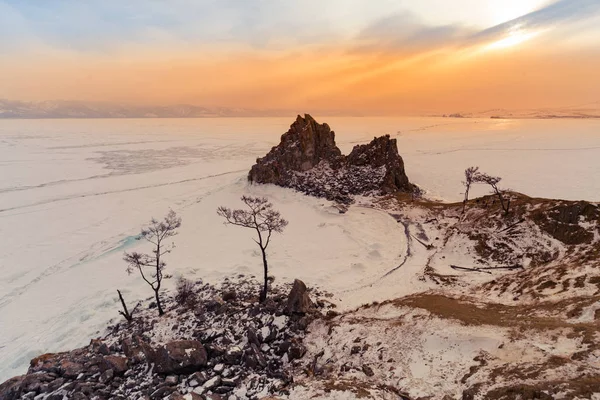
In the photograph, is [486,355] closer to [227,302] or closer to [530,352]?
[530,352]

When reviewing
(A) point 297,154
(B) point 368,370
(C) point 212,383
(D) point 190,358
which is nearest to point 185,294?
(D) point 190,358

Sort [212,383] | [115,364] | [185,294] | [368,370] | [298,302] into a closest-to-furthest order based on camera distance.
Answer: [368,370], [212,383], [115,364], [298,302], [185,294]

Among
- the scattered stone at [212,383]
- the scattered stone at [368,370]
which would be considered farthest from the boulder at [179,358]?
the scattered stone at [368,370]

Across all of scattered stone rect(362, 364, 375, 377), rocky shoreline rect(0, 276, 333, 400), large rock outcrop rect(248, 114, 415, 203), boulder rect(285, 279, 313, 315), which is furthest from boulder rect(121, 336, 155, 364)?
large rock outcrop rect(248, 114, 415, 203)

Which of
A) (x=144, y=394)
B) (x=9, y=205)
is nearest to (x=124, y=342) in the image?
(x=144, y=394)

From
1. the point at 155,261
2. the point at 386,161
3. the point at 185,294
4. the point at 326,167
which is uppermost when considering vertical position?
the point at 386,161

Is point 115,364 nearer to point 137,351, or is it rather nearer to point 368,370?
point 137,351
